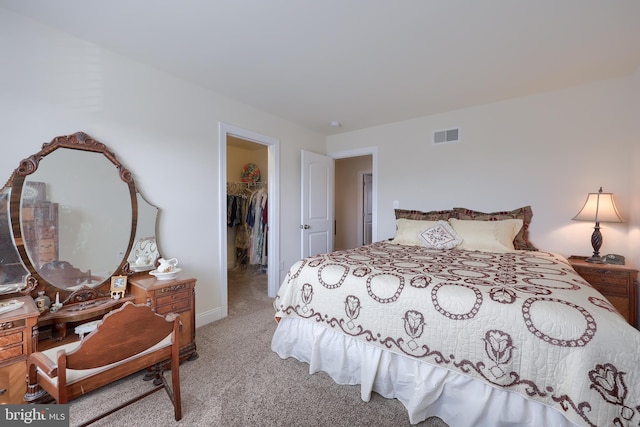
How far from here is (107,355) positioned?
3.76ft

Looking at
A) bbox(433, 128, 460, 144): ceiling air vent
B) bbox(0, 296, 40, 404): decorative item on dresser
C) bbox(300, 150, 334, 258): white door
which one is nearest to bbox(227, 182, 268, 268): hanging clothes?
bbox(300, 150, 334, 258): white door

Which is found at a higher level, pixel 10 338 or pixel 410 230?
pixel 410 230

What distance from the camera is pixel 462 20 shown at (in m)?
1.69

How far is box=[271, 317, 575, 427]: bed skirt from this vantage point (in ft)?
4.16

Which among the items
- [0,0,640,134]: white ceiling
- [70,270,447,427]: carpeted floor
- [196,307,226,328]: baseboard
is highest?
[0,0,640,134]: white ceiling

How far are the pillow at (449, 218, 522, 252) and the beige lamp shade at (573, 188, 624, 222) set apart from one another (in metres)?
0.50

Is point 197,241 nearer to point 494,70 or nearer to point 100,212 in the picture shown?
point 100,212

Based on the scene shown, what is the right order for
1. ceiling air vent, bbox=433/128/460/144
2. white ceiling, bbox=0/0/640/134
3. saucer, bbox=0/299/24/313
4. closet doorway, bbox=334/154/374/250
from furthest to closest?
closet doorway, bbox=334/154/374/250, ceiling air vent, bbox=433/128/460/144, white ceiling, bbox=0/0/640/134, saucer, bbox=0/299/24/313

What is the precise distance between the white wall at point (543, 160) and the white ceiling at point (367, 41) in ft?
0.87

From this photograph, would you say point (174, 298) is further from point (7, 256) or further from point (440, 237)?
point (440, 237)

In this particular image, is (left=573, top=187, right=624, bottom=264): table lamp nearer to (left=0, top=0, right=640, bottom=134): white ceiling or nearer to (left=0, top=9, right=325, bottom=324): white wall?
(left=0, top=0, right=640, bottom=134): white ceiling

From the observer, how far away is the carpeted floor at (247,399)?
1.44 metres

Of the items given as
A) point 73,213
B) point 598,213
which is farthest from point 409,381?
point 73,213

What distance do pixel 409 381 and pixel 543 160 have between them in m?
2.70
